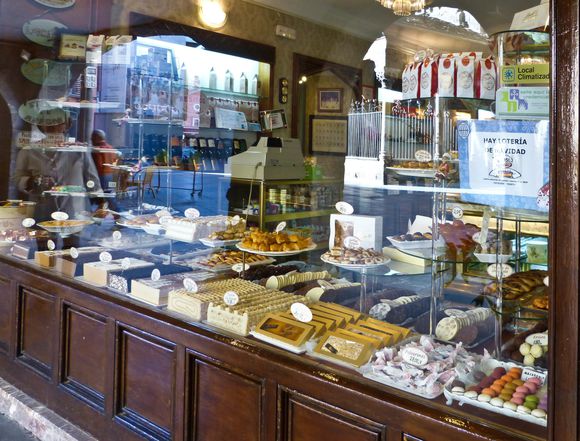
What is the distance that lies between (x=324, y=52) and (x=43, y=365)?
3790mm

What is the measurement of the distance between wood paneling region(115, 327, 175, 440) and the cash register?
1.68 m

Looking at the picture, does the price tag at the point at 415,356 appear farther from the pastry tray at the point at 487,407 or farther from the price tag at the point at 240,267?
the price tag at the point at 240,267

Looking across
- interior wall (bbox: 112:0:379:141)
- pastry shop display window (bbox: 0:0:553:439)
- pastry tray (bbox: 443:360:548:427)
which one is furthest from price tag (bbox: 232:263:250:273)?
interior wall (bbox: 112:0:379:141)

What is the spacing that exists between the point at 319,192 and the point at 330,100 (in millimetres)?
1697

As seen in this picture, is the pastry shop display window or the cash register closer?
the pastry shop display window

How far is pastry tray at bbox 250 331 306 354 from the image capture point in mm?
1710

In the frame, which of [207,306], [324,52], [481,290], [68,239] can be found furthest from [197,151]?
[481,290]

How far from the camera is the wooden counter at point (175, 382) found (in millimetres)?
1440

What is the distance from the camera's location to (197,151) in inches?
167

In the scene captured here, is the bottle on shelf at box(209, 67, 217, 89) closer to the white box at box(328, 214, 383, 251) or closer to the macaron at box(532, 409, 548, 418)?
the white box at box(328, 214, 383, 251)

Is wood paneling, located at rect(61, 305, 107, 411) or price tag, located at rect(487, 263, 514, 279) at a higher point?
price tag, located at rect(487, 263, 514, 279)

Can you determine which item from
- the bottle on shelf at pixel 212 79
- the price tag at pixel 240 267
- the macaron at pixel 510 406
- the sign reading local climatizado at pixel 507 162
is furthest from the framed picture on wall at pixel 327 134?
the macaron at pixel 510 406

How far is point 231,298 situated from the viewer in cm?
199

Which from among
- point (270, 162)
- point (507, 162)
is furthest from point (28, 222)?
point (507, 162)
